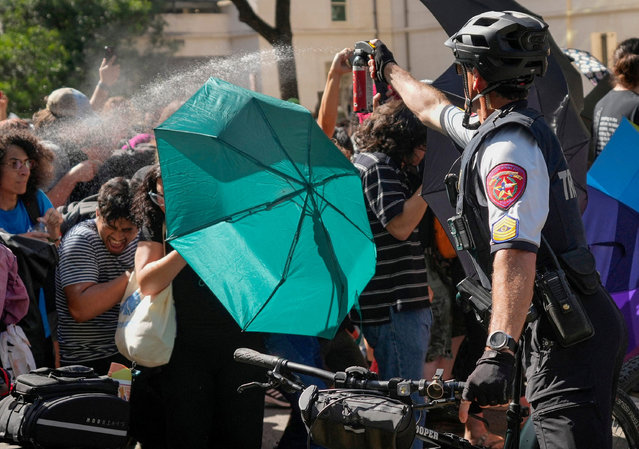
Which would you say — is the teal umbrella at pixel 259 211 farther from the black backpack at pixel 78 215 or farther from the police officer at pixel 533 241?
the black backpack at pixel 78 215

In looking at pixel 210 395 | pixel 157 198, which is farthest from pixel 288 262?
pixel 210 395

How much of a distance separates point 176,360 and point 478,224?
1.88 meters

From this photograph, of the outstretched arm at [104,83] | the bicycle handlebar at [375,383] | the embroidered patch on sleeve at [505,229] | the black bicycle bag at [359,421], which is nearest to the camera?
the black bicycle bag at [359,421]

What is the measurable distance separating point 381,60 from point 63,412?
198 centimetres

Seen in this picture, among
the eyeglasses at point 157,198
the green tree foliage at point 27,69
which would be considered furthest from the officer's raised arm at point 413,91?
the green tree foliage at point 27,69

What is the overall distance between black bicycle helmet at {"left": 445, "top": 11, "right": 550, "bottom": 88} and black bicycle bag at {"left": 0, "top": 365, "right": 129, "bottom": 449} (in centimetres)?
207

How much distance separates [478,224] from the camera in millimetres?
3121

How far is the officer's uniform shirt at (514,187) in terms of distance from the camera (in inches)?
114

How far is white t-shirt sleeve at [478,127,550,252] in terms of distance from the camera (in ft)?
9.53

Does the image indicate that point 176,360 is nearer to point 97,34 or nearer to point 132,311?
point 132,311

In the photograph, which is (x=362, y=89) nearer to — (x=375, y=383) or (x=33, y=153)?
(x=33, y=153)

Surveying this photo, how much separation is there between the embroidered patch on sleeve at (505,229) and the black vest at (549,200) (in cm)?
16

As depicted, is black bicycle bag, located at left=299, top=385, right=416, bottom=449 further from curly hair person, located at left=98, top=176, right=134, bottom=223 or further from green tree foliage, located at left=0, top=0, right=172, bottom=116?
green tree foliage, located at left=0, top=0, right=172, bottom=116

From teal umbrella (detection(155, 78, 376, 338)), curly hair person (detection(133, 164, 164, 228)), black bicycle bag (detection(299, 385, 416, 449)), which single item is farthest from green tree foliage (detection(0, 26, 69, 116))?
black bicycle bag (detection(299, 385, 416, 449))
